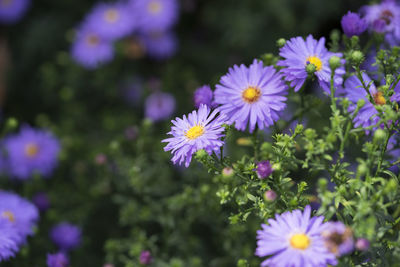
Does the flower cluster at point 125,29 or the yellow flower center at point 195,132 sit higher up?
the flower cluster at point 125,29

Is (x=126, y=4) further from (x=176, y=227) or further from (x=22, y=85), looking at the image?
(x=176, y=227)

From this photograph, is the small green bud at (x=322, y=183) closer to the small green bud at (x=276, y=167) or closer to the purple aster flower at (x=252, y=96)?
the small green bud at (x=276, y=167)

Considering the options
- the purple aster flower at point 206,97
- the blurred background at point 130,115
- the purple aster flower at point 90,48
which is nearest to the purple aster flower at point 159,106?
the blurred background at point 130,115

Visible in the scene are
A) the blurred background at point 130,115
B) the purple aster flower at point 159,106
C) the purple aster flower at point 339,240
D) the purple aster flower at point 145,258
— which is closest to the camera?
the purple aster flower at point 339,240

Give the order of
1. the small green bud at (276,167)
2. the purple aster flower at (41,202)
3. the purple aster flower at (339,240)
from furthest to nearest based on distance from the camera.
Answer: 1. the purple aster flower at (41,202)
2. the small green bud at (276,167)
3. the purple aster flower at (339,240)

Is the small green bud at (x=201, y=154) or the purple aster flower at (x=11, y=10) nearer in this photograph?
the small green bud at (x=201, y=154)

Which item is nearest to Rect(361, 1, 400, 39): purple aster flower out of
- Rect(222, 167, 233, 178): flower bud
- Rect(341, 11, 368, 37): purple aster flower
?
Rect(341, 11, 368, 37): purple aster flower

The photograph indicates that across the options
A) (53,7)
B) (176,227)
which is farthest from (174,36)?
(176,227)
